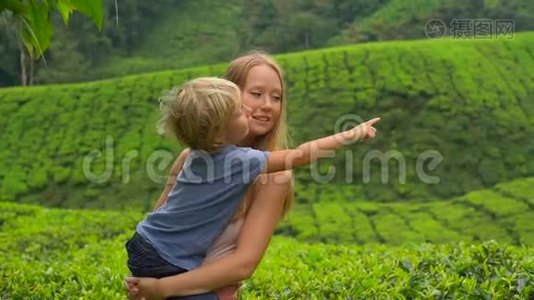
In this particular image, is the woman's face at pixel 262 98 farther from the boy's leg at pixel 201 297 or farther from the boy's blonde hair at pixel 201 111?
the boy's leg at pixel 201 297

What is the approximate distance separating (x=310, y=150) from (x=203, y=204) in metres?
0.23

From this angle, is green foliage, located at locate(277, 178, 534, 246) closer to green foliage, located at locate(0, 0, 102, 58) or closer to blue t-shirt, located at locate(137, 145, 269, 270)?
blue t-shirt, located at locate(137, 145, 269, 270)

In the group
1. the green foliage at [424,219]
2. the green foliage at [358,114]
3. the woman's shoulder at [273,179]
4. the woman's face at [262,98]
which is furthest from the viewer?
the green foliage at [358,114]

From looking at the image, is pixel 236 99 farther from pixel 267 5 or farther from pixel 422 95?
pixel 267 5

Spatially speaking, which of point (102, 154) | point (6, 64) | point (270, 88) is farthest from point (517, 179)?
point (6, 64)

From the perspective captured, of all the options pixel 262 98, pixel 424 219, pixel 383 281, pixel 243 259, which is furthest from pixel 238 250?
pixel 424 219

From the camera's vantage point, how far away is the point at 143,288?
1501 millimetres

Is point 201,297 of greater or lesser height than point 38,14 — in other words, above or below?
below

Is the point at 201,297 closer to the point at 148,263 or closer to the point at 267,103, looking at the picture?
the point at 148,263

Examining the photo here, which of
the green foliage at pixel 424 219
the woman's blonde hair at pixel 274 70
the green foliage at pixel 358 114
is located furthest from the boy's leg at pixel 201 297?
the green foliage at pixel 358 114

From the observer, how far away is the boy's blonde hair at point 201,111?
1.42 m

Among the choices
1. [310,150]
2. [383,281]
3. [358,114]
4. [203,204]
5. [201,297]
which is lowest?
[358,114]

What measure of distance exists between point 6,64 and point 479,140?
56.6 feet

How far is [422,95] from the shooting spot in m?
17.6
